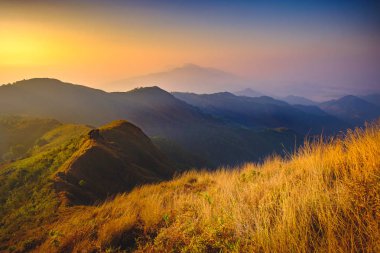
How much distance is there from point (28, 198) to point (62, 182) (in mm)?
2087

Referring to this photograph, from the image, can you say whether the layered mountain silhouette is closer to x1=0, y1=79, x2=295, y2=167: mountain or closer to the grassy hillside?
the grassy hillside

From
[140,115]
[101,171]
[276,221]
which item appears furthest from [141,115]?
[276,221]

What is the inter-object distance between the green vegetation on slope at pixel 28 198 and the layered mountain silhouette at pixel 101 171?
2.76 ft

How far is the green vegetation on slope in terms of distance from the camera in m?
9.62

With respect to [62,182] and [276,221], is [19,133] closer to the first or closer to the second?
[62,182]

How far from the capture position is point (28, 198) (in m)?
14.2

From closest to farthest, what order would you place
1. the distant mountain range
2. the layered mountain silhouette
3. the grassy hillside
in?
the layered mountain silhouette, the grassy hillside, the distant mountain range

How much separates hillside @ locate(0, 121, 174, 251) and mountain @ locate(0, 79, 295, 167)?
82353mm

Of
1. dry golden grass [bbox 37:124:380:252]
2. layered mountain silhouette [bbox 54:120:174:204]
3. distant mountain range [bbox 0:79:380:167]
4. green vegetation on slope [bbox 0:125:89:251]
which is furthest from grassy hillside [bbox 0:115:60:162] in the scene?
dry golden grass [bbox 37:124:380:252]

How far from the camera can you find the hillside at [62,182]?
1055cm

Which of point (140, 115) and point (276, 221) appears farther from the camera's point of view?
point (140, 115)

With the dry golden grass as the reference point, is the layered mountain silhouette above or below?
below

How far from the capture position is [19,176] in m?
18.5

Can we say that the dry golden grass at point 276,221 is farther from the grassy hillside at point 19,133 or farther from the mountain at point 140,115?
the mountain at point 140,115
